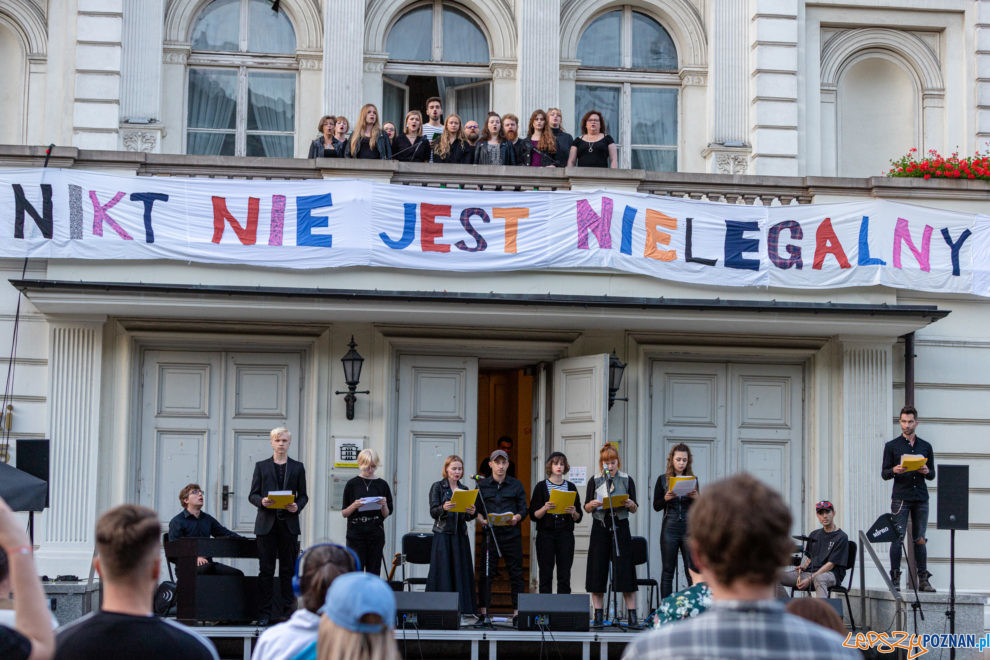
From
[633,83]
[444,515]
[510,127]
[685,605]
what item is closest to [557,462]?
[444,515]

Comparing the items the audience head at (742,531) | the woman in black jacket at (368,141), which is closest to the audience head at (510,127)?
the woman in black jacket at (368,141)

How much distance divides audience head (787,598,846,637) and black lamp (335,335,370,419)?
1137cm

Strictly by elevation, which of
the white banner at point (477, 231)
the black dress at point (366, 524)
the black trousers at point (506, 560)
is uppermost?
the white banner at point (477, 231)

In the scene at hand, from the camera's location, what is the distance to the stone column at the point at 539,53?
20344mm

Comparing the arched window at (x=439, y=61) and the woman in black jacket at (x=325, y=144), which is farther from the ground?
the arched window at (x=439, y=61)

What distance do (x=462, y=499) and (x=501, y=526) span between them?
68 cm

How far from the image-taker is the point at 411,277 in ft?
51.8

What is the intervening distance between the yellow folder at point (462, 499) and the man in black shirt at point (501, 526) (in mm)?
379

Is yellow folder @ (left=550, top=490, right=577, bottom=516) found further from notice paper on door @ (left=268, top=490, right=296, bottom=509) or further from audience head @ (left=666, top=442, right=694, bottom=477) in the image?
notice paper on door @ (left=268, top=490, right=296, bottom=509)

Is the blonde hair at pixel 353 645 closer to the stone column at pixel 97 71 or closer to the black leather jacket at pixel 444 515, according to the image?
the black leather jacket at pixel 444 515

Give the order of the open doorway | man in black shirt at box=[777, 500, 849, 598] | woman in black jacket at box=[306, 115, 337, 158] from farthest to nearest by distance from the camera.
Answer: the open doorway, woman in black jacket at box=[306, 115, 337, 158], man in black shirt at box=[777, 500, 849, 598]

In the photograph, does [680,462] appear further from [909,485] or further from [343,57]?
[343,57]

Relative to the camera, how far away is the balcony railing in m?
15.7

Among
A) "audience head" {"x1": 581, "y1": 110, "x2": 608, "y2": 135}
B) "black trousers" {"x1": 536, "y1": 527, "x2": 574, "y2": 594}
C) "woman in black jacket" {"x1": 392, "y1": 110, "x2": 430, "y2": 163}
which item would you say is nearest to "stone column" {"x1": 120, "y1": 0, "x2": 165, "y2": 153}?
"woman in black jacket" {"x1": 392, "y1": 110, "x2": 430, "y2": 163}
